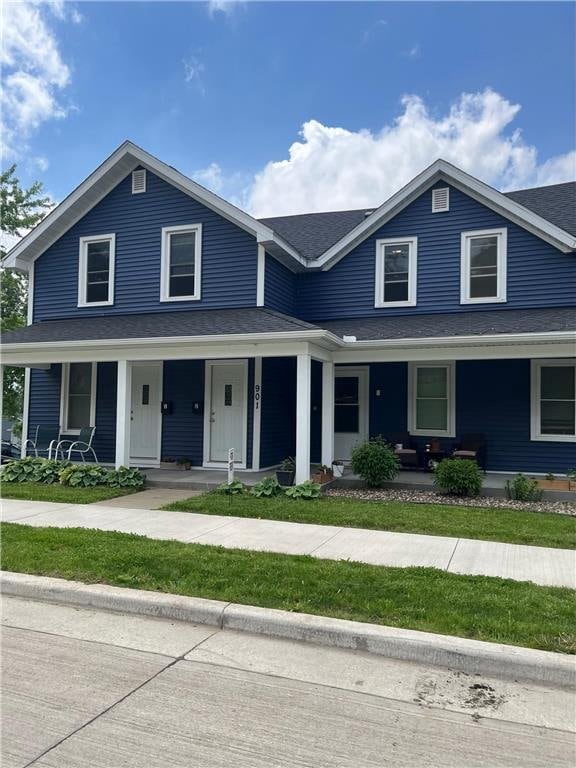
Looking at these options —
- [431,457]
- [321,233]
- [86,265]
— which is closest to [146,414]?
[86,265]

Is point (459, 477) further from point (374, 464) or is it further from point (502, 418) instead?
point (502, 418)

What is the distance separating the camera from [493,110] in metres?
17.7

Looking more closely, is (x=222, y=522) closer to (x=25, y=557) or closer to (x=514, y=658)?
A: (x=25, y=557)

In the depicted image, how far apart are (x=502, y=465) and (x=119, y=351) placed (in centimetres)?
796

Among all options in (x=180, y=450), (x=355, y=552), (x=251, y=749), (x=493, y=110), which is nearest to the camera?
(x=251, y=749)

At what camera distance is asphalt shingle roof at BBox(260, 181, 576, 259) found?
42.3ft

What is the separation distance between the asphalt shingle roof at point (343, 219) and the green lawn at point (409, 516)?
21.4 ft

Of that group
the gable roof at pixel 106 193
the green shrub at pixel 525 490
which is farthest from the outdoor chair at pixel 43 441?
the green shrub at pixel 525 490

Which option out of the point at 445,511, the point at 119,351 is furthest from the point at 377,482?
the point at 119,351

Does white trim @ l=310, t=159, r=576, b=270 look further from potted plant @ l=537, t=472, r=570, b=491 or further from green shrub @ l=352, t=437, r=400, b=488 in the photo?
green shrub @ l=352, t=437, r=400, b=488

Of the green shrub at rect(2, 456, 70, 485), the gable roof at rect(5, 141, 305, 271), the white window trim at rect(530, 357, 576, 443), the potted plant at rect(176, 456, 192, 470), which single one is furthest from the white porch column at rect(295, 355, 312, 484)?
the white window trim at rect(530, 357, 576, 443)

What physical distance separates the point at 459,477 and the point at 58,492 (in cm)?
673

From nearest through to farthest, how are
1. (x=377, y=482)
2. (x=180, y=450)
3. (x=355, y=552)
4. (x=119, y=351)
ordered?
(x=355, y=552) < (x=377, y=482) < (x=119, y=351) < (x=180, y=450)

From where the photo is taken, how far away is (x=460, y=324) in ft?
36.3
